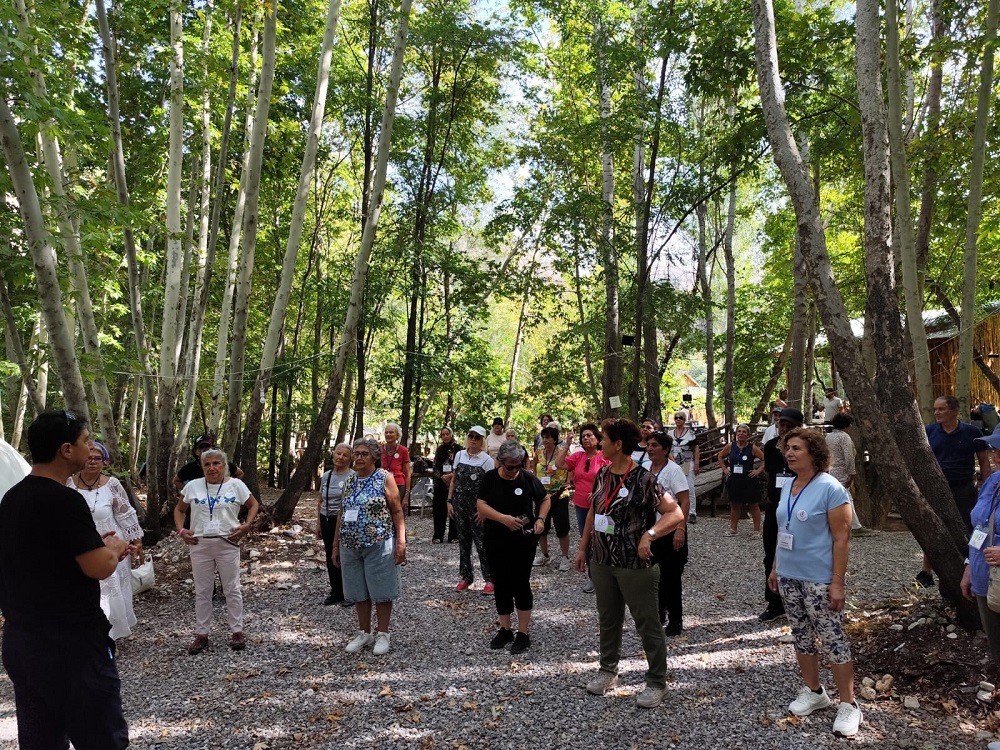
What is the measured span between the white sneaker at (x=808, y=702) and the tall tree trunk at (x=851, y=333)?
147 centimetres

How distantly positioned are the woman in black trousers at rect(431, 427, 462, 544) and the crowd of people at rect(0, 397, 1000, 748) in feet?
6.51

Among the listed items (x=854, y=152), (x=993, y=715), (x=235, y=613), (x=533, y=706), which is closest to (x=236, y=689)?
(x=235, y=613)

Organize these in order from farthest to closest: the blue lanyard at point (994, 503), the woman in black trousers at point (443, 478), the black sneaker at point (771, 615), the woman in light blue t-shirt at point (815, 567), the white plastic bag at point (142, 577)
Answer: the woman in black trousers at point (443, 478) < the white plastic bag at point (142, 577) < the black sneaker at point (771, 615) < the woman in light blue t-shirt at point (815, 567) < the blue lanyard at point (994, 503)

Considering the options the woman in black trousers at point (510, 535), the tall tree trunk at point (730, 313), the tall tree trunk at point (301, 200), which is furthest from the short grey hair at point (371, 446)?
the tall tree trunk at point (730, 313)

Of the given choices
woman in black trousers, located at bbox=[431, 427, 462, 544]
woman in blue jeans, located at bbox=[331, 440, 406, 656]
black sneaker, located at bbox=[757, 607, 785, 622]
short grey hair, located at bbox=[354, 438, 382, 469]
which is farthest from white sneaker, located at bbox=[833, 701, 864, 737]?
woman in black trousers, located at bbox=[431, 427, 462, 544]

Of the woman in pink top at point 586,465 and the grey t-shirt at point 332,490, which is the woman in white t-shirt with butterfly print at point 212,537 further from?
the woman in pink top at point 586,465

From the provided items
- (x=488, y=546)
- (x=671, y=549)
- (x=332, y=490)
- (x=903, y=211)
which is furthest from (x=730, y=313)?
(x=488, y=546)

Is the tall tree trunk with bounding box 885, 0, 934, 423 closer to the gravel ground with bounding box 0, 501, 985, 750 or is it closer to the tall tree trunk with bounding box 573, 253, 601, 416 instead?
the gravel ground with bounding box 0, 501, 985, 750

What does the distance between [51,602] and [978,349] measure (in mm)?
21606

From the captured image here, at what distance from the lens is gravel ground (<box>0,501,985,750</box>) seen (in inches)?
147

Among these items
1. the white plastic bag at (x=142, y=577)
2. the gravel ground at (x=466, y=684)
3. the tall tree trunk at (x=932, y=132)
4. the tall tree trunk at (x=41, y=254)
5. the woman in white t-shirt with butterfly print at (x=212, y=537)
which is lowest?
the gravel ground at (x=466, y=684)

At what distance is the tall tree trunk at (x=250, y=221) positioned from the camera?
29.9ft

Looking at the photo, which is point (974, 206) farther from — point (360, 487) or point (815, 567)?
point (360, 487)

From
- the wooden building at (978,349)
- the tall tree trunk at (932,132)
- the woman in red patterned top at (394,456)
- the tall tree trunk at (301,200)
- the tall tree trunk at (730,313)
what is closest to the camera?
the tall tree trunk at (932,132)
